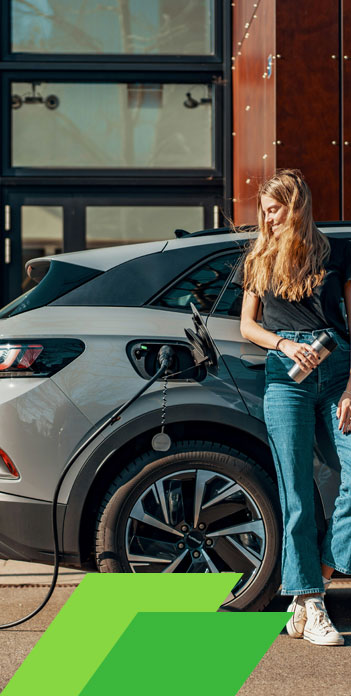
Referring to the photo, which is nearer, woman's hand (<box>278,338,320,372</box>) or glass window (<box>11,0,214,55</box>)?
woman's hand (<box>278,338,320,372</box>)

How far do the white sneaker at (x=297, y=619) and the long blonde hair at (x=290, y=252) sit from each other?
1.20 metres

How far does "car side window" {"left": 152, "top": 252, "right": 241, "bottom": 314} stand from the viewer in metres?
3.92

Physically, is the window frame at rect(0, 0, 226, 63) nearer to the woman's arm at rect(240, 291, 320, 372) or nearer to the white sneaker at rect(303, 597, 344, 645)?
the woman's arm at rect(240, 291, 320, 372)

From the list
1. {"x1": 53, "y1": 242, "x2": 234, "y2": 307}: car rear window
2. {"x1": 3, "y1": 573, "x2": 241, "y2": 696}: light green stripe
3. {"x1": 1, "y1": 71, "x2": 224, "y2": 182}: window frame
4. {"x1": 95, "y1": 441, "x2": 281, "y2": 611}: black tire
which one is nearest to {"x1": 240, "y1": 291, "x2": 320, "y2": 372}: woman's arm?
{"x1": 53, "y1": 242, "x2": 234, "y2": 307}: car rear window

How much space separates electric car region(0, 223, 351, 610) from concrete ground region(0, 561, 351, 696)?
1.00 ft

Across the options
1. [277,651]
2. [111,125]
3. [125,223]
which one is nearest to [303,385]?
[277,651]

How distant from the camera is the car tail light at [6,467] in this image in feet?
12.3

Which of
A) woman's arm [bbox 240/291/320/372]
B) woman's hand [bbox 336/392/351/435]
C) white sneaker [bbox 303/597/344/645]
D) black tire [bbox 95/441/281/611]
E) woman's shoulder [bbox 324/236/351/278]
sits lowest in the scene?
white sneaker [bbox 303/597/344/645]

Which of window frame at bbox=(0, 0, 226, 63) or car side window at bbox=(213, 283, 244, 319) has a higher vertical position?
window frame at bbox=(0, 0, 226, 63)
